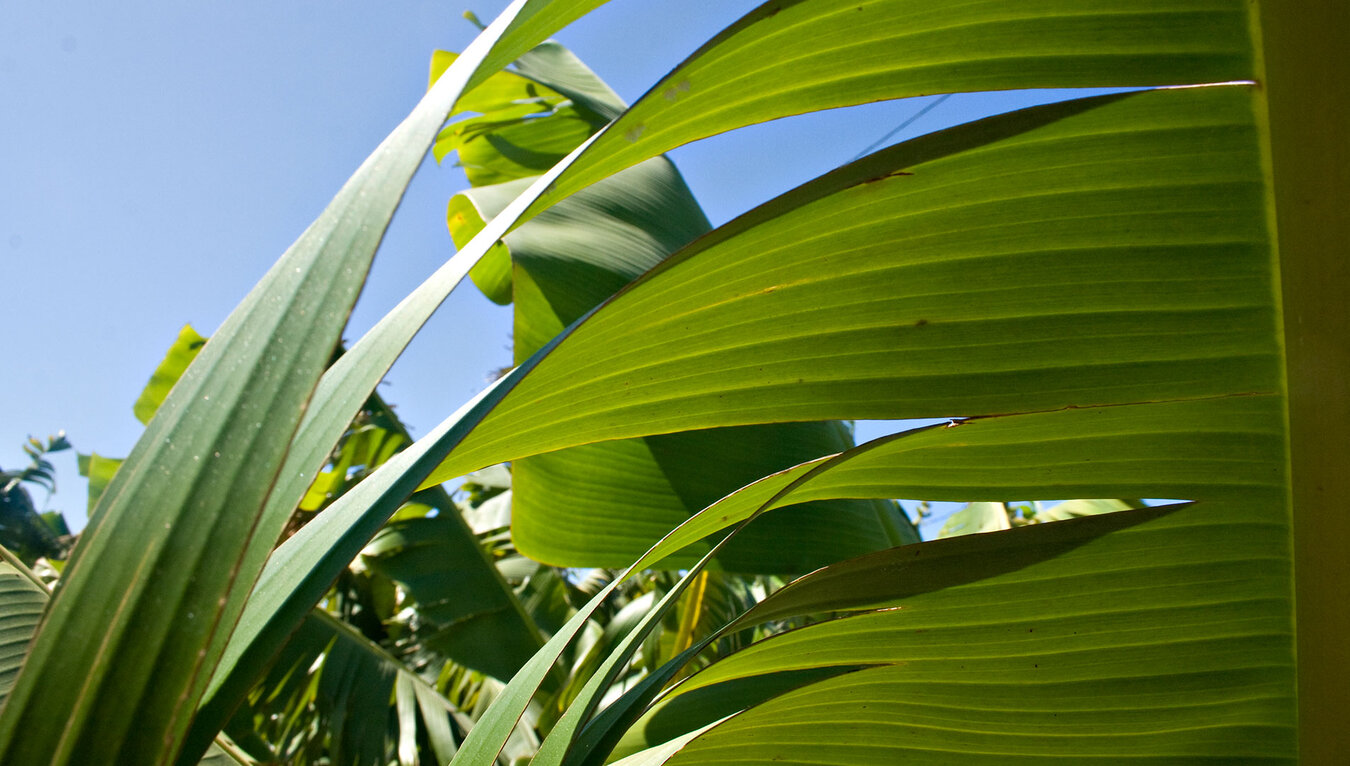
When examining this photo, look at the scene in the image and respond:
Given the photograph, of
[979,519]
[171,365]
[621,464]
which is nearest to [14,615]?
[621,464]

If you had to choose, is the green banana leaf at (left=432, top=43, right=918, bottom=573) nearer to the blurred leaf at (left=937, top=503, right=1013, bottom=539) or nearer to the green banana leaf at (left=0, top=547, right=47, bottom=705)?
the green banana leaf at (left=0, top=547, right=47, bottom=705)

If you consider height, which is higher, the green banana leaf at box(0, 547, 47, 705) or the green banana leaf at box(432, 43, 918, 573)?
the green banana leaf at box(432, 43, 918, 573)

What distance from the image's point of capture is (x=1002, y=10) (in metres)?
0.31

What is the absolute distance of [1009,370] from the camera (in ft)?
1.24

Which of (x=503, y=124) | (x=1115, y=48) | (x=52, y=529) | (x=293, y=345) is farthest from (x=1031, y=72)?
(x=52, y=529)

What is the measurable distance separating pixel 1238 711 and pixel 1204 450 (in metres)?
0.18

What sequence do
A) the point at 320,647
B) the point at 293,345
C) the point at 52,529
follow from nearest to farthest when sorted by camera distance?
1. the point at 293,345
2. the point at 320,647
3. the point at 52,529

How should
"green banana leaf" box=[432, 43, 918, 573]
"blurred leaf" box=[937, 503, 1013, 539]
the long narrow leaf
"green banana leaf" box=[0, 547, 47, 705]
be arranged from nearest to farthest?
the long narrow leaf → "green banana leaf" box=[0, 547, 47, 705] → "green banana leaf" box=[432, 43, 918, 573] → "blurred leaf" box=[937, 503, 1013, 539]

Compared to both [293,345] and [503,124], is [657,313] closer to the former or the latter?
[293,345]

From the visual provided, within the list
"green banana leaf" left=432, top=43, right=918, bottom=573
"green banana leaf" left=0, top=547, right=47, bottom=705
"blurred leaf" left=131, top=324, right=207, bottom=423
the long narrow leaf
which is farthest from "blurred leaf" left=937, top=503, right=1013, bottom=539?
"blurred leaf" left=131, top=324, right=207, bottom=423

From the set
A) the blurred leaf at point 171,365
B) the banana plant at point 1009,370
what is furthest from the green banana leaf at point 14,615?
the blurred leaf at point 171,365

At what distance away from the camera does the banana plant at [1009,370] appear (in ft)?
0.99

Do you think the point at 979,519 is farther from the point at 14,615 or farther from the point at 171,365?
the point at 171,365

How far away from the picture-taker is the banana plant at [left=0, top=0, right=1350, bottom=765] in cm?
30
